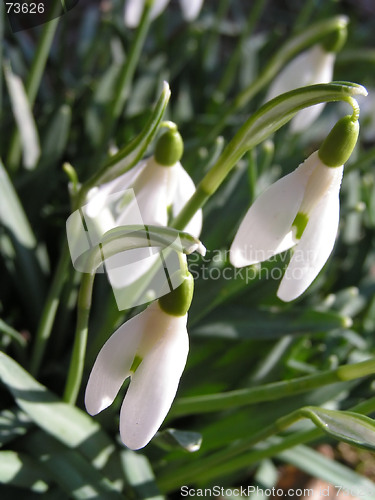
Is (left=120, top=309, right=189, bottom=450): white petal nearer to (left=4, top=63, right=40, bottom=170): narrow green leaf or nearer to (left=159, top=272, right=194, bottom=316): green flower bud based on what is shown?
(left=159, top=272, right=194, bottom=316): green flower bud

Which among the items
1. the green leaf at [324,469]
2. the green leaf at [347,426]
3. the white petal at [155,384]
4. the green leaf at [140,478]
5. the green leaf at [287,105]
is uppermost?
the green leaf at [287,105]

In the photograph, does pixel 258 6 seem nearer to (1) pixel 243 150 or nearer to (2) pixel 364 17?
(1) pixel 243 150

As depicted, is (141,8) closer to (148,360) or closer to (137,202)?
(137,202)

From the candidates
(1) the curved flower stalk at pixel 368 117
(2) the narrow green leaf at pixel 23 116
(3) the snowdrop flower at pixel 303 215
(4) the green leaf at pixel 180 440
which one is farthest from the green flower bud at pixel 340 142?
(1) the curved flower stalk at pixel 368 117

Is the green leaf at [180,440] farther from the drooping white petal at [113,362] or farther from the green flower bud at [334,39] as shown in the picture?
the green flower bud at [334,39]

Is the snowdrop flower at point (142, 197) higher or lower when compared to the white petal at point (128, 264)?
higher

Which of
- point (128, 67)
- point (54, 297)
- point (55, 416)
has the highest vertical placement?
point (128, 67)

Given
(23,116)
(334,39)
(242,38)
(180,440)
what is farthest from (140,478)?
(242,38)

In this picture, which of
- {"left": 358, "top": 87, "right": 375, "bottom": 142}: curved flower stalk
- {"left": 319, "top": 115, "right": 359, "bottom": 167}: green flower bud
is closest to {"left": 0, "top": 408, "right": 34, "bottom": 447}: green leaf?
{"left": 319, "top": 115, "right": 359, "bottom": 167}: green flower bud
